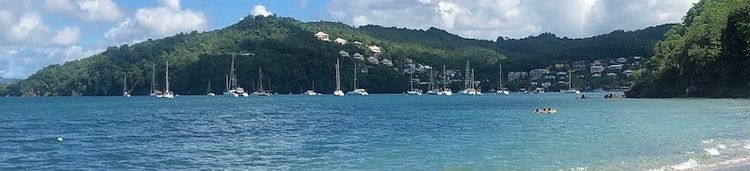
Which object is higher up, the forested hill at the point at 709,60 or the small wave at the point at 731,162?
the forested hill at the point at 709,60

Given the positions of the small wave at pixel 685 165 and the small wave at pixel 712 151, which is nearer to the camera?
the small wave at pixel 685 165

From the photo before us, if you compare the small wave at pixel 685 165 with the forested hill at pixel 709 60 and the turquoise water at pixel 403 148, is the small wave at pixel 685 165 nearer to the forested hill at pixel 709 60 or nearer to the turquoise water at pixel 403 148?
the turquoise water at pixel 403 148

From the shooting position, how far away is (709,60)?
4112 inches

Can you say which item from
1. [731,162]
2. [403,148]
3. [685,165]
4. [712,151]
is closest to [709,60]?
[712,151]

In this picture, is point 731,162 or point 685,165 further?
point 731,162

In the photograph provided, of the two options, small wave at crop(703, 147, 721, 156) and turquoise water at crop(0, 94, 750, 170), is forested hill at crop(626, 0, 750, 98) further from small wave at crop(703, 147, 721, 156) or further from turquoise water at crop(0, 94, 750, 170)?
small wave at crop(703, 147, 721, 156)

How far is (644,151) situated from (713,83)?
273ft

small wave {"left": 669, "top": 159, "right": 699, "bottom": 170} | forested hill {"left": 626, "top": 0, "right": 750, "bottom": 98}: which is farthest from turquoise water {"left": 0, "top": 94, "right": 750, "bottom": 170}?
forested hill {"left": 626, "top": 0, "right": 750, "bottom": 98}

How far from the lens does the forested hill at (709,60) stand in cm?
9944

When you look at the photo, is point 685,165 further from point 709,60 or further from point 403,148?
point 709,60

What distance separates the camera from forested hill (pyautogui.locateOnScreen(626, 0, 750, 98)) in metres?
99.4

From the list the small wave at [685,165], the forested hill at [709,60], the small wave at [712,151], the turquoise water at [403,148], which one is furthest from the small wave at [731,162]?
the forested hill at [709,60]

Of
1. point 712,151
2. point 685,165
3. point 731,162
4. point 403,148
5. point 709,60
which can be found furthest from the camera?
point 709,60

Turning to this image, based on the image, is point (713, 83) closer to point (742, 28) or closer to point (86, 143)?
point (742, 28)
